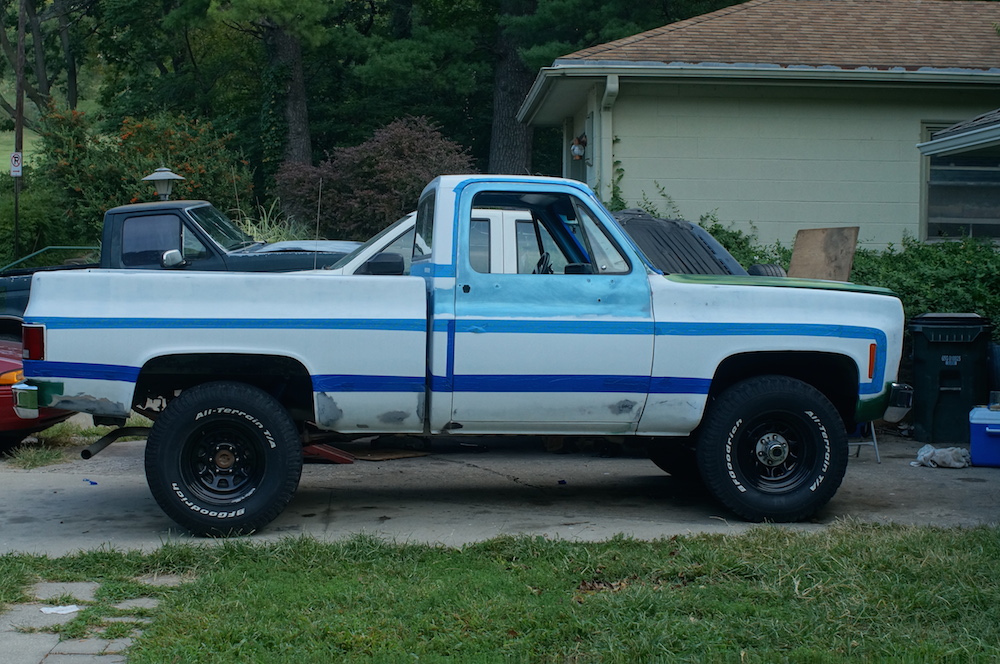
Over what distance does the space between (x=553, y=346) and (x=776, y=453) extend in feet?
5.23

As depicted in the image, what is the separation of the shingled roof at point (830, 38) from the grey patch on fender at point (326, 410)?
8.92 meters

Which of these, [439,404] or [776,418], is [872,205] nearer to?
[776,418]

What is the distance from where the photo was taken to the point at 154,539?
21.1ft

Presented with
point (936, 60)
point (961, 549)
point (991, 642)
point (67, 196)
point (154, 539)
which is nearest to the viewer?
point (991, 642)

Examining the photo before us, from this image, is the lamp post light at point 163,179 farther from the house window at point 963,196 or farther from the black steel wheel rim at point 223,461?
the house window at point 963,196

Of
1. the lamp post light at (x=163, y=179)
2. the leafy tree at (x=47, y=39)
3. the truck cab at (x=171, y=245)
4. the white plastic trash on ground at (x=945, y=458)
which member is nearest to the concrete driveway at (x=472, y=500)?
the white plastic trash on ground at (x=945, y=458)

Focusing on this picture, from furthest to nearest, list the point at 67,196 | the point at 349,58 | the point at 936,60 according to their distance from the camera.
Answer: the point at 349,58, the point at 67,196, the point at 936,60

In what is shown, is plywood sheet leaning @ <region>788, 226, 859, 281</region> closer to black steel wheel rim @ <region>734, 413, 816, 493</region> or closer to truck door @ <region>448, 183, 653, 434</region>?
black steel wheel rim @ <region>734, 413, 816, 493</region>

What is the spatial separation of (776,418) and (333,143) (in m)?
25.8

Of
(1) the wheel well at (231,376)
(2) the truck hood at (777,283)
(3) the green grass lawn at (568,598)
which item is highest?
(2) the truck hood at (777,283)

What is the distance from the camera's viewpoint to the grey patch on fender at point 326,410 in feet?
21.1

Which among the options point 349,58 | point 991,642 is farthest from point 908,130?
point 349,58

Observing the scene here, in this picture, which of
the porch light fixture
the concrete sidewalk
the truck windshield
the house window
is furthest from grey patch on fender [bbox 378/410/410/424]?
the house window

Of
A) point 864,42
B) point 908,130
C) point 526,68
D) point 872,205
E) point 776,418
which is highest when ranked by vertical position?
point 526,68
